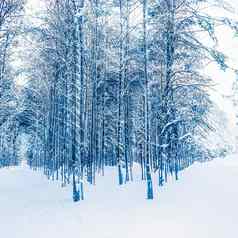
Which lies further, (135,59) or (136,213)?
(135,59)

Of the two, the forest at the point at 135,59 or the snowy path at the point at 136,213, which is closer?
the snowy path at the point at 136,213

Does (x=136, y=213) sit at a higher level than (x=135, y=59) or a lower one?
lower

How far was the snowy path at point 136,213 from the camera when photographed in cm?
942

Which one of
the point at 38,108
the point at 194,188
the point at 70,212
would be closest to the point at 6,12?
the point at 70,212

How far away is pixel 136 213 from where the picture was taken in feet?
38.8

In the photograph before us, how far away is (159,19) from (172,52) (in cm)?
162

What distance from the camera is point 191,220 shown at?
10039mm

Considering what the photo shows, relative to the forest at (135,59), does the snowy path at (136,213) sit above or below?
below

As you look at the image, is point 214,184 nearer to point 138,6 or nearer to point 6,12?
point 138,6

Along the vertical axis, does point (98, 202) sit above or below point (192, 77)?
below

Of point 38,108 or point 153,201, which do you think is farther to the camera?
point 38,108

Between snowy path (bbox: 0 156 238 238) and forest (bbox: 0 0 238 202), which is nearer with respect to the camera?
snowy path (bbox: 0 156 238 238)

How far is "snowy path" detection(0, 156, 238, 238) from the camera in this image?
9422 mm

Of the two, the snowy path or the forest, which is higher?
the forest
